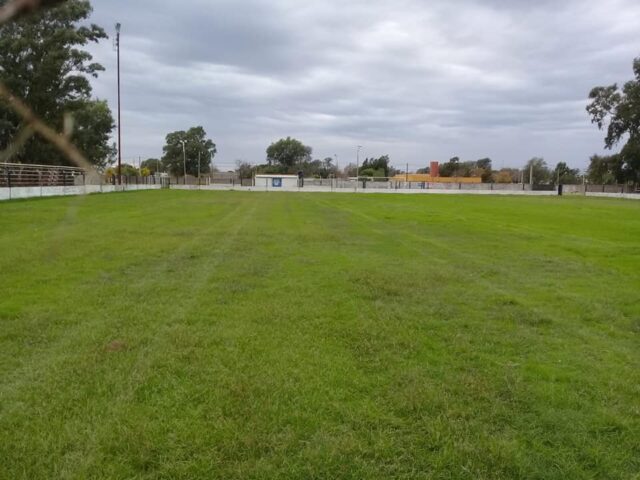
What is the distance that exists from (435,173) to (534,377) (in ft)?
347

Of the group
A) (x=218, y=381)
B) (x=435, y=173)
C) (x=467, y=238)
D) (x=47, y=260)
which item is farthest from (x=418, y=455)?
(x=435, y=173)

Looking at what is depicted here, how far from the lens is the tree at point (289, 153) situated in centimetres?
12500

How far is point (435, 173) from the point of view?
107688 millimetres

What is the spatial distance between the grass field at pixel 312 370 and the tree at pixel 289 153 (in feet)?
382

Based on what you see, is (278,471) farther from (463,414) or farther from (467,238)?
(467,238)

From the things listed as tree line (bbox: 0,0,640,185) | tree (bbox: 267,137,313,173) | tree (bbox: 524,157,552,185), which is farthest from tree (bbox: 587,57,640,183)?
tree (bbox: 267,137,313,173)

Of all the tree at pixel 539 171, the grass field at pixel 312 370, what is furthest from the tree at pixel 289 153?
the grass field at pixel 312 370

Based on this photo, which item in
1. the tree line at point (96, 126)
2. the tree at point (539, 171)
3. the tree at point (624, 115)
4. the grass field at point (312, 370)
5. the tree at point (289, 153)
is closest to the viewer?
the tree line at point (96, 126)

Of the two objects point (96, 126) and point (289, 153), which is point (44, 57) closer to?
point (96, 126)

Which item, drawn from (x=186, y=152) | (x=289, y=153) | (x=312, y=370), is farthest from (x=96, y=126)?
(x=289, y=153)

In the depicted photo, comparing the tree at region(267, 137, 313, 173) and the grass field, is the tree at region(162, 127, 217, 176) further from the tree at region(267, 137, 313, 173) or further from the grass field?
the grass field

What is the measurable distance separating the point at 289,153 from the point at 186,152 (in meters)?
26.5

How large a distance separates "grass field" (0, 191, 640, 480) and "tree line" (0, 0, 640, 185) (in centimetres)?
32

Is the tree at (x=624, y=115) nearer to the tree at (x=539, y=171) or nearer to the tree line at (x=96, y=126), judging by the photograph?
the tree line at (x=96, y=126)
